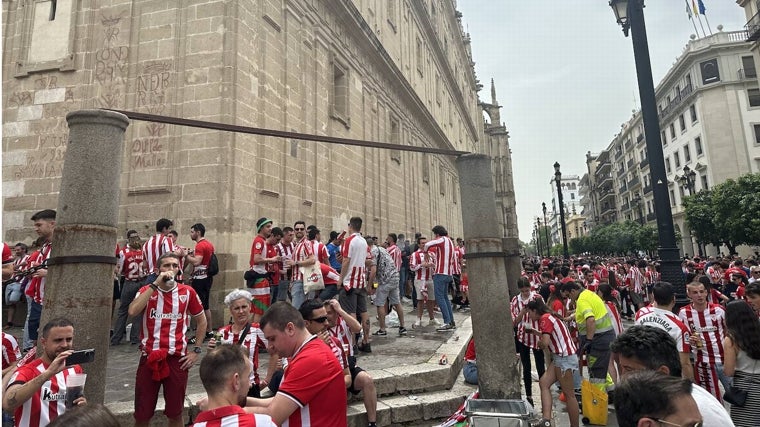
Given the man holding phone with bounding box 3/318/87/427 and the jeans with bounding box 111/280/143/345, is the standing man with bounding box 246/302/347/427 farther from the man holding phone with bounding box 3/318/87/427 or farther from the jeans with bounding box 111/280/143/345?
the jeans with bounding box 111/280/143/345

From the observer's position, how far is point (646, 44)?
19.5 feet

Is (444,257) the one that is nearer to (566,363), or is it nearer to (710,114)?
(566,363)

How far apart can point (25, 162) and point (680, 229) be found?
4534 centimetres

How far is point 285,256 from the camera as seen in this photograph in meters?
7.02

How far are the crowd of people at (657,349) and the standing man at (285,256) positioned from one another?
3.66 metres

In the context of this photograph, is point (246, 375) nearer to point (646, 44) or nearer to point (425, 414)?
point (425, 414)

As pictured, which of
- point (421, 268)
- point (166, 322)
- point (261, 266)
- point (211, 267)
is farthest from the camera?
point (421, 268)

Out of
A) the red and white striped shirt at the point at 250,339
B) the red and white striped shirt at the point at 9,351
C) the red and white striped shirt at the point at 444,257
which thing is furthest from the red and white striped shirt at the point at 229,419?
the red and white striped shirt at the point at 444,257

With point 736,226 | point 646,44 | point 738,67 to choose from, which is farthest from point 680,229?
point 646,44

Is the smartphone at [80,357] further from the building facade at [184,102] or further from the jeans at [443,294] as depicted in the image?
the jeans at [443,294]

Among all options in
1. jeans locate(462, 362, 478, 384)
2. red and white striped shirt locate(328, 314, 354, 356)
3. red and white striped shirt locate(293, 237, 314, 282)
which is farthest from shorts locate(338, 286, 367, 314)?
jeans locate(462, 362, 478, 384)

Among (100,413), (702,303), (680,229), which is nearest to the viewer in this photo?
(100,413)

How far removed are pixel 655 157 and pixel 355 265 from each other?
4.39 metres

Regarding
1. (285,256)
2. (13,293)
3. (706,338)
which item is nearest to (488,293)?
(706,338)
